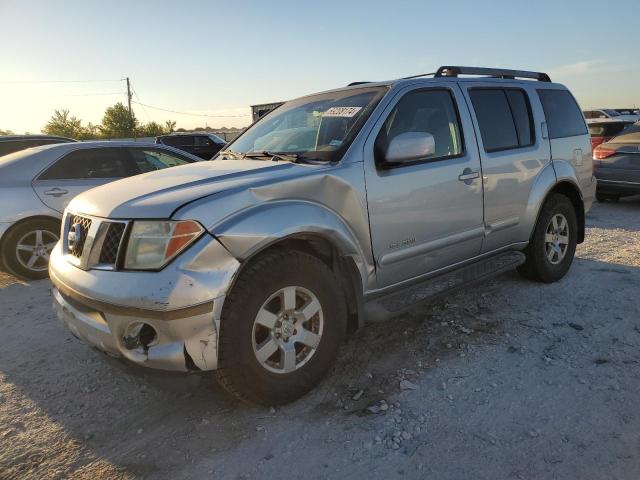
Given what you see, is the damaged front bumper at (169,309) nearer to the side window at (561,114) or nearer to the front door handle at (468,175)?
the front door handle at (468,175)

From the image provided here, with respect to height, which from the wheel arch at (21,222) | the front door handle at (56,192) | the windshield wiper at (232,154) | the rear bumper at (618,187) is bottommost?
the rear bumper at (618,187)

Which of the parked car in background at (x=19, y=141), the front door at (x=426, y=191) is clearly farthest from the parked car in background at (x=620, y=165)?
the parked car in background at (x=19, y=141)

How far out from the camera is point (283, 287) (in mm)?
2594

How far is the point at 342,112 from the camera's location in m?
3.37

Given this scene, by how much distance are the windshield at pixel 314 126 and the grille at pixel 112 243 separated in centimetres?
120

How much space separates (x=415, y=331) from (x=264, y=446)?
1.67 meters

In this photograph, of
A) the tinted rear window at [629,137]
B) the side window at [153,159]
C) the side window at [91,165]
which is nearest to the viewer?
the side window at [91,165]

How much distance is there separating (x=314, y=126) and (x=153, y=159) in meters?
3.69

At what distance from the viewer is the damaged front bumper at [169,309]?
227 cm

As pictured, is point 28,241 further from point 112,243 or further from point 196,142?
point 196,142

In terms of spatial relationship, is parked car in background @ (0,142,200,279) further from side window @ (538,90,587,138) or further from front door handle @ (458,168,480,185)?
side window @ (538,90,587,138)

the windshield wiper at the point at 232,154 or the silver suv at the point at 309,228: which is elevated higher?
the windshield wiper at the point at 232,154

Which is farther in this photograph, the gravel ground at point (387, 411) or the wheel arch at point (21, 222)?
the wheel arch at point (21, 222)

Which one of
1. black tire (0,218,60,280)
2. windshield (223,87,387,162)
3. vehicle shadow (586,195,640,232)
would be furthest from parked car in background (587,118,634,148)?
black tire (0,218,60,280)
